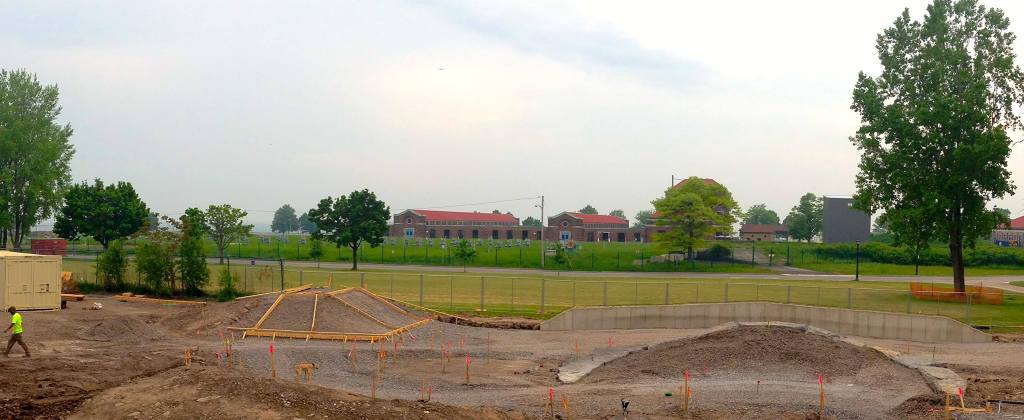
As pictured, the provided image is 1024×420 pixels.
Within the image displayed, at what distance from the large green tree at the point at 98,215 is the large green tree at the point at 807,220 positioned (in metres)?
108

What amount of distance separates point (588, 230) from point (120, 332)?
112 meters

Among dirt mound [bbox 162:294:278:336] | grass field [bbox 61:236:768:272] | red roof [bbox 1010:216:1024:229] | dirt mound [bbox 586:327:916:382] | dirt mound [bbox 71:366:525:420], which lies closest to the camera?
dirt mound [bbox 71:366:525:420]

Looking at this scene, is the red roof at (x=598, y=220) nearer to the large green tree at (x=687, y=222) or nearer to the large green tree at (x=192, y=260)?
the large green tree at (x=687, y=222)

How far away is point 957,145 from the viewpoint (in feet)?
158

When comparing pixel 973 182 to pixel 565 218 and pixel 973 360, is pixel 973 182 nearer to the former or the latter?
pixel 973 360

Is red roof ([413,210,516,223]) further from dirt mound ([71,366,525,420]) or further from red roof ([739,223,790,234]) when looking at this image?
dirt mound ([71,366,525,420])

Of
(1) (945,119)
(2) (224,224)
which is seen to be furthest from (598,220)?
(1) (945,119)

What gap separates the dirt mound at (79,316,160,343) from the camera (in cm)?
2950

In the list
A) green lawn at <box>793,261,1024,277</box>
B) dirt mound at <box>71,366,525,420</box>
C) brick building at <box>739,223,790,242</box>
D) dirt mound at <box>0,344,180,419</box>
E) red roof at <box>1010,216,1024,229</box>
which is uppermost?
red roof at <box>1010,216,1024,229</box>

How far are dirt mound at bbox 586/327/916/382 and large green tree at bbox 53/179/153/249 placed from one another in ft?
203

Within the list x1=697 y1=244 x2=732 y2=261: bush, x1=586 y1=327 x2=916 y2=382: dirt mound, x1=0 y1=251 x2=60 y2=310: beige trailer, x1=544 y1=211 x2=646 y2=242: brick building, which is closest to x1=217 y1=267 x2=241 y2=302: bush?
x1=0 y1=251 x2=60 y2=310: beige trailer

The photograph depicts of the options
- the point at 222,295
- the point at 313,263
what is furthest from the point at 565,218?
the point at 222,295

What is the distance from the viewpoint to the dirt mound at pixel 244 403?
1698 centimetres

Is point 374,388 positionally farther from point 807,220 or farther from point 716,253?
point 807,220
